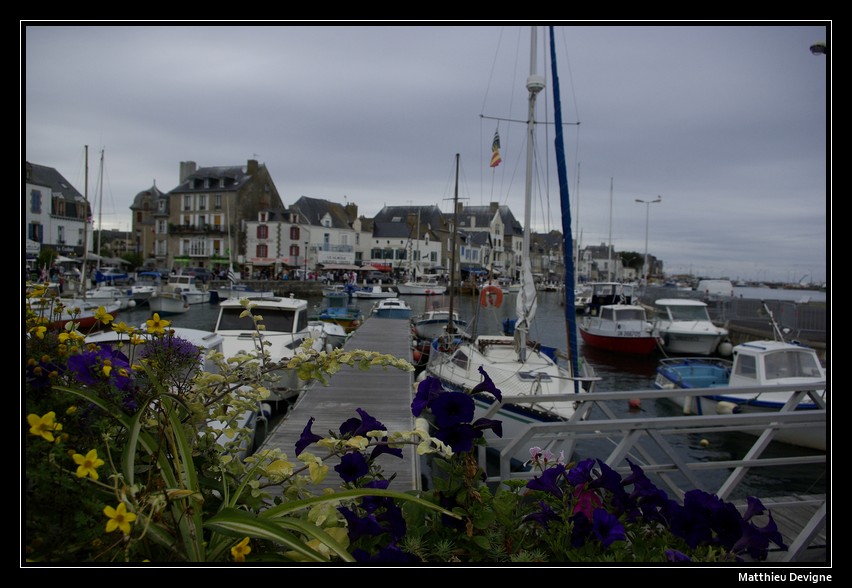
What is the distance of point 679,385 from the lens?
16.5 m

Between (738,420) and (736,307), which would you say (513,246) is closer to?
(736,307)

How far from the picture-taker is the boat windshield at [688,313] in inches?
1141

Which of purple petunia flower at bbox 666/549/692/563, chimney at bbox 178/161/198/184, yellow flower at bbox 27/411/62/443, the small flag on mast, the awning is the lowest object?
purple petunia flower at bbox 666/549/692/563

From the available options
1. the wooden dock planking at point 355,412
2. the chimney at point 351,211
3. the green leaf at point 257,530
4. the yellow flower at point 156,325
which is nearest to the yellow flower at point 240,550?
the green leaf at point 257,530

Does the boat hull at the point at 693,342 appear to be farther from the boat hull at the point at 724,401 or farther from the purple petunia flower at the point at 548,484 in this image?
the purple petunia flower at the point at 548,484

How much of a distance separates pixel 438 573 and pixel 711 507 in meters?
1.24

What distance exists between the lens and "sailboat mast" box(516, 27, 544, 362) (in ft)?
43.9

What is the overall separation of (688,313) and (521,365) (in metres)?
20.6

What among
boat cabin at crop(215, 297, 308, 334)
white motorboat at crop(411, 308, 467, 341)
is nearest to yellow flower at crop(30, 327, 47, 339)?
boat cabin at crop(215, 297, 308, 334)

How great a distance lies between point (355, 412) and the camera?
8.97 metres

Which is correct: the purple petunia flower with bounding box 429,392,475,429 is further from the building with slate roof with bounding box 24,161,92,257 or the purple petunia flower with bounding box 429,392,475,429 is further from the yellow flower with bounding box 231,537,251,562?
the building with slate roof with bounding box 24,161,92,257

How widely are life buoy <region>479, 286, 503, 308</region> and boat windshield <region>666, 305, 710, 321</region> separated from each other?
16.7m

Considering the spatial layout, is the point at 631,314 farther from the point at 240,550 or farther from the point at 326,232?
the point at 326,232

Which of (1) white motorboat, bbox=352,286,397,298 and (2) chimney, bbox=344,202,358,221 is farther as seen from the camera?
(2) chimney, bbox=344,202,358,221
